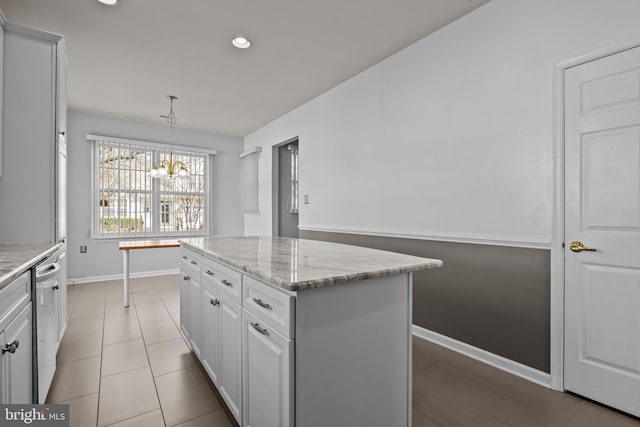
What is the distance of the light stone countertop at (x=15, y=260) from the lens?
46.2 inches

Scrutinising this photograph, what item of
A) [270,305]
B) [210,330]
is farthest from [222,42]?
[270,305]

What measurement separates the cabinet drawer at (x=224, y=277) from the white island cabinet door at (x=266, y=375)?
0.43ft

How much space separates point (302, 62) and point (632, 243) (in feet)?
10.3

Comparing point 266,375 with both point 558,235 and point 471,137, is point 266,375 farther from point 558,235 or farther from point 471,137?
point 471,137

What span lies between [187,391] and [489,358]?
2.18 meters

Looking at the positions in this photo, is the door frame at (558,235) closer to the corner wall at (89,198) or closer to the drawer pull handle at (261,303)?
the drawer pull handle at (261,303)

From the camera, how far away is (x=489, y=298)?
7.77 feet

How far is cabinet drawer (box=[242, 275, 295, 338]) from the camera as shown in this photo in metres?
1.14

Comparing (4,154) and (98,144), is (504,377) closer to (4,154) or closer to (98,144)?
(4,154)

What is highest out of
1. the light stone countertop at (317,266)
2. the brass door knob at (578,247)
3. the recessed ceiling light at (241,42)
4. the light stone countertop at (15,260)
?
the recessed ceiling light at (241,42)

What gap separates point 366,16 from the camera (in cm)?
260

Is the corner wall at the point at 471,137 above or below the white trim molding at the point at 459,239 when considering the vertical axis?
above

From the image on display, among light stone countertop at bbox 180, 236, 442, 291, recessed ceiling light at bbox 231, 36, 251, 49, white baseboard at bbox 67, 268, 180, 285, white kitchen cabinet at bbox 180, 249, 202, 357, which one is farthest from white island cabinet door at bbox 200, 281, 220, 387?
white baseboard at bbox 67, 268, 180, 285

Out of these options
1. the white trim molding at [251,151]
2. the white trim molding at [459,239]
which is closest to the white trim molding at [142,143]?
the white trim molding at [251,151]
